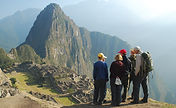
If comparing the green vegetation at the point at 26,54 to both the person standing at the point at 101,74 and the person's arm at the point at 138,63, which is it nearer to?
the person standing at the point at 101,74

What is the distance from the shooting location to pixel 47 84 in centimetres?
6372

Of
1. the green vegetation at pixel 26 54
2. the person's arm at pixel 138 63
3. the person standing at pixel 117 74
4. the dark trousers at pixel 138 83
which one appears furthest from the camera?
the green vegetation at pixel 26 54

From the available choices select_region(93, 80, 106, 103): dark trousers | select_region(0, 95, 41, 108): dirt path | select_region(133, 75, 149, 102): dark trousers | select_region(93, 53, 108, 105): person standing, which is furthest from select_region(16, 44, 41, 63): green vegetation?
select_region(133, 75, 149, 102): dark trousers

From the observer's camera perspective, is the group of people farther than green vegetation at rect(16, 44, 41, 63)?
No

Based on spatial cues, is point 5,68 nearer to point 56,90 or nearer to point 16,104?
point 56,90

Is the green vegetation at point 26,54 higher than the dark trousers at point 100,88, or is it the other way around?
the green vegetation at point 26,54

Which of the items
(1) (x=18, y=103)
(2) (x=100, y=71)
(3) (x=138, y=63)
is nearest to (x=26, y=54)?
(1) (x=18, y=103)

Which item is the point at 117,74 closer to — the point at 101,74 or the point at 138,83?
the point at 101,74

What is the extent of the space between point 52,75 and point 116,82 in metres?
62.6

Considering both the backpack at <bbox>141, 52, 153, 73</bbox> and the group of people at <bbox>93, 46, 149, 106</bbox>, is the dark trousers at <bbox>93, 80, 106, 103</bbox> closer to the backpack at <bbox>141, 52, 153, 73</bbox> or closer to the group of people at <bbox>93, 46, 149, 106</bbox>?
the group of people at <bbox>93, 46, 149, 106</bbox>

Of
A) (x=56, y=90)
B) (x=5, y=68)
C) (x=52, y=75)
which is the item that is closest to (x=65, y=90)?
(x=56, y=90)

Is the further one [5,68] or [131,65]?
[5,68]

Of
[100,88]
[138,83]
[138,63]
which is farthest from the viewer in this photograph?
[100,88]

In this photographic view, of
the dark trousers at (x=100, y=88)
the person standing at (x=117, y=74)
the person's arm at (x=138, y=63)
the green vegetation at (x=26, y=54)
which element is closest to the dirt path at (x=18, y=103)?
the dark trousers at (x=100, y=88)
